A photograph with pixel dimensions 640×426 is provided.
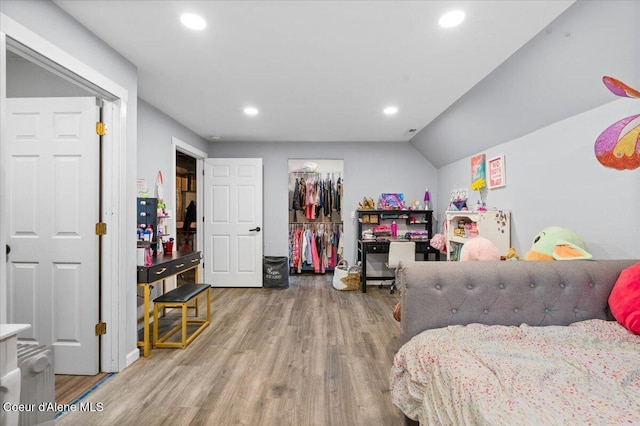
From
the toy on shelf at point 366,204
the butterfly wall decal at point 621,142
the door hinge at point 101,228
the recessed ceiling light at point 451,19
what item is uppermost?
the recessed ceiling light at point 451,19

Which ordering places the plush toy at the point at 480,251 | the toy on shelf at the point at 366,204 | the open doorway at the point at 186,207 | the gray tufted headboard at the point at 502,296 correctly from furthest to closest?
1. the open doorway at the point at 186,207
2. the toy on shelf at the point at 366,204
3. the plush toy at the point at 480,251
4. the gray tufted headboard at the point at 502,296

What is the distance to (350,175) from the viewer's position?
5.06 metres

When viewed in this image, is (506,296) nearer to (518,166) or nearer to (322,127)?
(518,166)

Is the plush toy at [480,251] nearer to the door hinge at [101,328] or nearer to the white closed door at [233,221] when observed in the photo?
the door hinge at [101,328]

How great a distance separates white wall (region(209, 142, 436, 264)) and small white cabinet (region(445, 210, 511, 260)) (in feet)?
4.48

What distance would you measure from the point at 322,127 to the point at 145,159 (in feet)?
7.49

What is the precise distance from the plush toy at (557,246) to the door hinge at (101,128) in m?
3.25

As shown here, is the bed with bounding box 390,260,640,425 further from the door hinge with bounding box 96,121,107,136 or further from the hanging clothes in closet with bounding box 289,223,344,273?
the hanging clothes in closet with bounding box 289,223,344,273

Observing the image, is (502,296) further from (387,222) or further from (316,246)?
(316,246)

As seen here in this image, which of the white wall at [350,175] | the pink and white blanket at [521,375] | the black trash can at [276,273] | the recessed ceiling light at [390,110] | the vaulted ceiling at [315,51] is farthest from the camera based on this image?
the white wall at [350,175]

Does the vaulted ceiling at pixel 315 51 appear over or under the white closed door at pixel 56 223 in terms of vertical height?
over

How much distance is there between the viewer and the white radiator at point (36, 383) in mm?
1223

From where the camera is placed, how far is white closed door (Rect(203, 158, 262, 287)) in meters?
4.64

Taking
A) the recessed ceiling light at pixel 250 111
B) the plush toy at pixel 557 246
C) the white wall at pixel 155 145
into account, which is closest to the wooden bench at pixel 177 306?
the white wall at pixel 155 145
